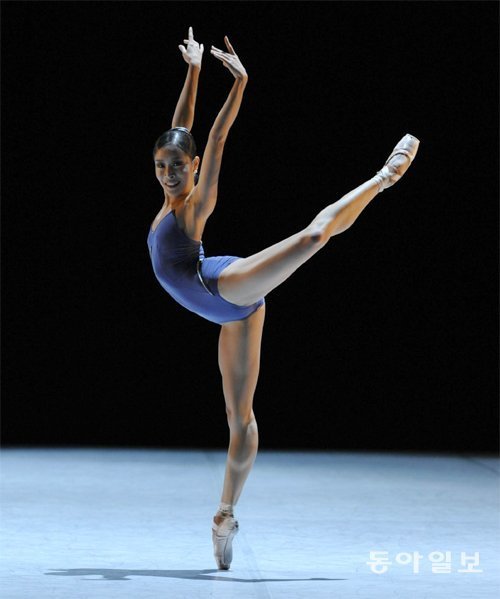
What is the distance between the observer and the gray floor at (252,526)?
2.58 meters

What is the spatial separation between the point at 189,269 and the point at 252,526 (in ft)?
3.51

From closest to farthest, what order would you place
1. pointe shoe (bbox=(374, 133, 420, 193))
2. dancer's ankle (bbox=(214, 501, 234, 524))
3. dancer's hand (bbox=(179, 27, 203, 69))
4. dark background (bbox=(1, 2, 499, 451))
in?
dancer's ankle (bbox=(214, 501, 234, 524)) → pointe shoe (bbox=(374, 133, 420, 193)) → dancer's hand (bbox=(179, 27, 203, 69)) → dark background (bbox=(1, 2, 499, 451))

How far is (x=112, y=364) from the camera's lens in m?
6.77

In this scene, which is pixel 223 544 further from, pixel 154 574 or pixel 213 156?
pixel 213 156

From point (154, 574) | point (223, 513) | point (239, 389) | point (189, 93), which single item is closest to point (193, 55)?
point (189, 93)

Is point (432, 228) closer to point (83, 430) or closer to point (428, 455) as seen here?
point (428, 455)

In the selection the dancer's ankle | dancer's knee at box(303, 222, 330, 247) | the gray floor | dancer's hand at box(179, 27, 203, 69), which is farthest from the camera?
dancer's hand at box(179, 27, 203, 69)

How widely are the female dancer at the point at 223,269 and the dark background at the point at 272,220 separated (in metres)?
3.29

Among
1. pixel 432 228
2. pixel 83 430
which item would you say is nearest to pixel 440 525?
pixel 432 228

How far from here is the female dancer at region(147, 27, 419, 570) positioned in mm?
2805

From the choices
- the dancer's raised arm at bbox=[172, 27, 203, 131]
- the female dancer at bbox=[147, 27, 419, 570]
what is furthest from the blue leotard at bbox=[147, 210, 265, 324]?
the dancer's raised arm at bbox=[172, 27, 203, 131]

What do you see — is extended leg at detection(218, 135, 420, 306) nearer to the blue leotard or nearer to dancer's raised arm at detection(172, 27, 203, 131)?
the blue leotard

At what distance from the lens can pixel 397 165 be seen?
3.07m

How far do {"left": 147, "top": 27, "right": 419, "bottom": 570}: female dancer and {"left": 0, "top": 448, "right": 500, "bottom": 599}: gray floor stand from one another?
0.87 ft
